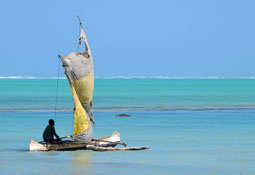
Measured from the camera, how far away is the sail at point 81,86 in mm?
18922

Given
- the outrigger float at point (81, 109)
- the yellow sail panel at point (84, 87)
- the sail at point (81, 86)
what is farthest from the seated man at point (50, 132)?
the yellow sail panel at point (84, 87)

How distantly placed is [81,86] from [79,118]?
1.14m

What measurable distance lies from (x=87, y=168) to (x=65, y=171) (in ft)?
2.14

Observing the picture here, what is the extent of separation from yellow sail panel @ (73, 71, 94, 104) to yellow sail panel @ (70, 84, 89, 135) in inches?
17.8

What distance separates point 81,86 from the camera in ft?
64.6

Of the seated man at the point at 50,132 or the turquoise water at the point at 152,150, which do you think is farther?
the seated man at the point at 50,132

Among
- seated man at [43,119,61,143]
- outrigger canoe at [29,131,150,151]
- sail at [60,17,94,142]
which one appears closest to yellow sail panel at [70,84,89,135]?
sail at [60,17,94,142]

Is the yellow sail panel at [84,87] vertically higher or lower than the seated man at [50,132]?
higher

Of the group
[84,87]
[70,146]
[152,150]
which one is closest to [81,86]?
[84,87]

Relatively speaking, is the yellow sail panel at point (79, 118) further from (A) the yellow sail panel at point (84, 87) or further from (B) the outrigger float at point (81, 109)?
(A) the yellow sail panel at point (84, 87)

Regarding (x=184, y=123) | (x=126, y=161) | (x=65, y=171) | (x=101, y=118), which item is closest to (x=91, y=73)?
(x=126, y=161)

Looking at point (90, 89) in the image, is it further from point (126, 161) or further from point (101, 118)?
point (101, 118)

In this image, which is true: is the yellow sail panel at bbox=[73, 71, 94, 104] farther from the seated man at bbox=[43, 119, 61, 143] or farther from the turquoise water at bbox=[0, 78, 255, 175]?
the turquoise water at bbox=[0, 78, 255, 175]

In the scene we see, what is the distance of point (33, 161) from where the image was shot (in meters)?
16.6
